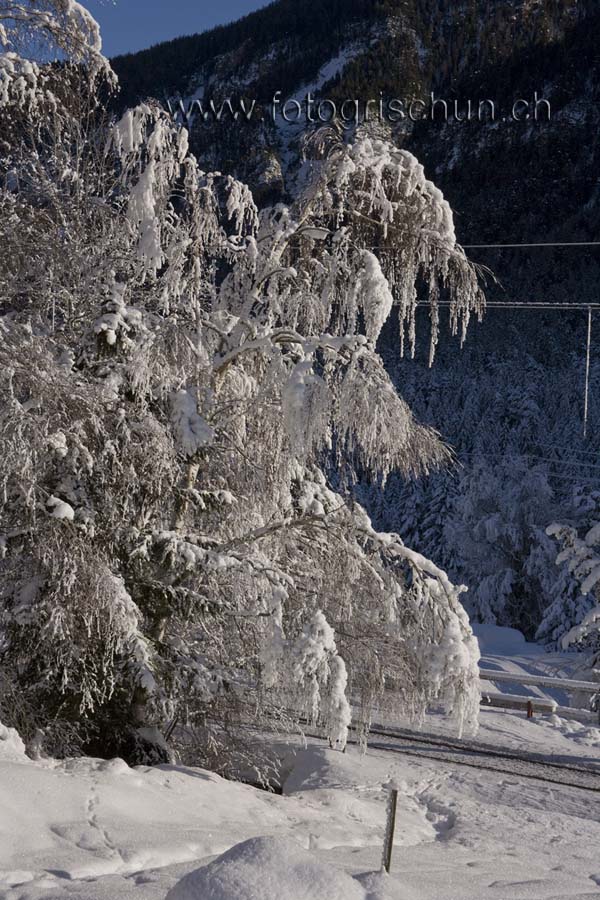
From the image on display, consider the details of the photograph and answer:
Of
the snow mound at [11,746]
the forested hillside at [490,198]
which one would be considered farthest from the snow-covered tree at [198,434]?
the forested hillside at [490,198]

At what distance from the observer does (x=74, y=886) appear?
475cm

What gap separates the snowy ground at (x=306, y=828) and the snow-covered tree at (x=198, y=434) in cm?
89

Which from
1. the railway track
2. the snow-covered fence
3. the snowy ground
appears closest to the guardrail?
the snow-covered fence

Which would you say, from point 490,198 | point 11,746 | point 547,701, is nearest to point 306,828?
point 11,746

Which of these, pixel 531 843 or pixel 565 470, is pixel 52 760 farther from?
pixel 565 470

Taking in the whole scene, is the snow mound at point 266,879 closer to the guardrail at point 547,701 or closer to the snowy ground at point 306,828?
the snowy ground at point 306,828

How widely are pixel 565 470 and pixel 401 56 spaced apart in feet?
298

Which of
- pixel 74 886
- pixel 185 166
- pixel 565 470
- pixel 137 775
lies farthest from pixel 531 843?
pixel 565 470

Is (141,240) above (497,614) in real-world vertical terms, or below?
above

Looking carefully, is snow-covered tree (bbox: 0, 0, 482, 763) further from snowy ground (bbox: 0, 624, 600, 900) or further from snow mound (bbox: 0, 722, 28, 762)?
snowy ground (bbox: 0, 624, 600, 900)

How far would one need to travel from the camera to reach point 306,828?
7.11 m

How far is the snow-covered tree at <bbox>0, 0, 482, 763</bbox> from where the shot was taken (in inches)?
299

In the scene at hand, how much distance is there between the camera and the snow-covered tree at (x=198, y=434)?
760cm

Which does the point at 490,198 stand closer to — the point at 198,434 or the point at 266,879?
the point at 198,434
